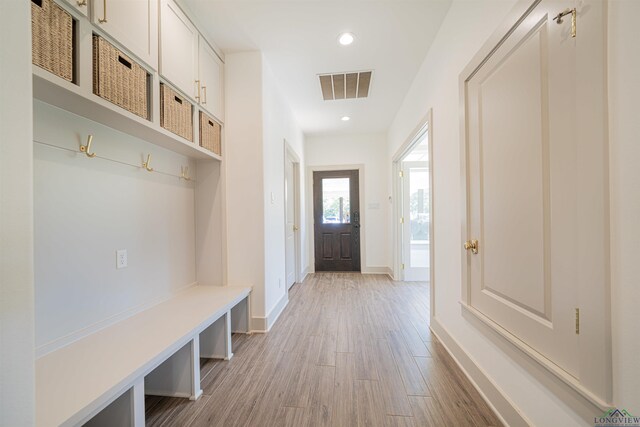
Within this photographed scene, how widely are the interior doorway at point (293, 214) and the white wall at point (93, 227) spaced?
1850mm

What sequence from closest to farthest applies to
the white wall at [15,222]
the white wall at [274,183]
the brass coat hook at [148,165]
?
the white wall at [15,222] < the brass coat hook at [148,165] < the white wall at [274,183]

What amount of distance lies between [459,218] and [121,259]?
228cm

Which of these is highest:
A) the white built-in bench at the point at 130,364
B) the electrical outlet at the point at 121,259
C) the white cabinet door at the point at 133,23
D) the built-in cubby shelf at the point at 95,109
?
the white cabinet door at the point at 133,23

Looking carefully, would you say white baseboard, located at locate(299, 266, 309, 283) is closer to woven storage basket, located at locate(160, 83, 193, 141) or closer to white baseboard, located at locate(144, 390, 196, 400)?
white baseboard, located at locate(144, 390, 196, 400)

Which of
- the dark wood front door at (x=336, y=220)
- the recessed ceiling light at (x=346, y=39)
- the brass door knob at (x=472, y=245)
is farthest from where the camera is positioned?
the dark wood front door at (x=336, y=220)

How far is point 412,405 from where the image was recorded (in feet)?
4.70

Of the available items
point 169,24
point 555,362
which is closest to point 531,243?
point 555,362

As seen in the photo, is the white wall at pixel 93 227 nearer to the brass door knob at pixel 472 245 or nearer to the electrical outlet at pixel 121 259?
the electrical outlet at pixel 121 259

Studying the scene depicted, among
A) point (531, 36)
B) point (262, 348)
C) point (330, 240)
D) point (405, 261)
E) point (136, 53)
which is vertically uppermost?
point (136, 53)

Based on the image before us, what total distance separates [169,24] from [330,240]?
392cm

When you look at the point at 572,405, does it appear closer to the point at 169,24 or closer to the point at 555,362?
the point at 555,362

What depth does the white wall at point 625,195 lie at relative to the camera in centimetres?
71

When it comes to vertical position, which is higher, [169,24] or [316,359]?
[169,24]

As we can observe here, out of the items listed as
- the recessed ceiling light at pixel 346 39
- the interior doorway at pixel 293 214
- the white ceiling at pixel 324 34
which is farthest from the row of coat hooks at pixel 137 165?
the recessed ceiling light at pixel 346 39
